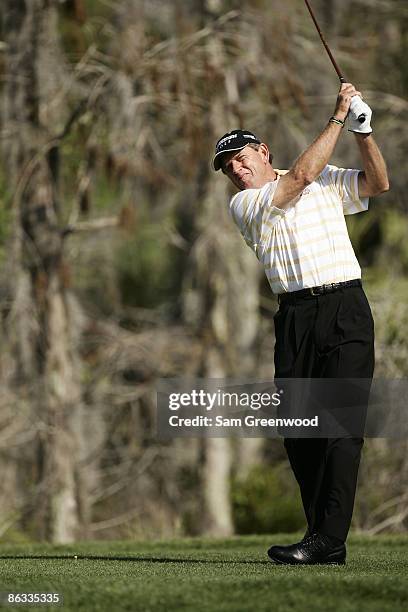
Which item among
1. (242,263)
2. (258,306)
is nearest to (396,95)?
(242,263)

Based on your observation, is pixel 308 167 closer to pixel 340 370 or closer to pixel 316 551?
pixel 340 370

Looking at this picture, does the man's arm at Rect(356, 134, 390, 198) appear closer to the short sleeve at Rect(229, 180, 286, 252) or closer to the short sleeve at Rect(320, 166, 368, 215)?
the short sleeve at Rect(320, 166, 368, 215)

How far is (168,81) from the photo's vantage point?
43.9ft

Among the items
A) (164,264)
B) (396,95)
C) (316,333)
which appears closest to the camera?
(316,333)

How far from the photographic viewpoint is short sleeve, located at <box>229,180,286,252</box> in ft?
19.4

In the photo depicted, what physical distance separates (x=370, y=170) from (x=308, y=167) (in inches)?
16.3

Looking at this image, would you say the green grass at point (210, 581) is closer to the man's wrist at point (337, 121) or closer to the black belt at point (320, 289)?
the black belt at point (320, 289)

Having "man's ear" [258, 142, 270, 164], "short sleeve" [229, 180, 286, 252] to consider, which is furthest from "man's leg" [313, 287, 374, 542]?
"man's ear" [258, 142, 270, 164]

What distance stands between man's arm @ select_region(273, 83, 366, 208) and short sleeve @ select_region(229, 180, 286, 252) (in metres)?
0.05

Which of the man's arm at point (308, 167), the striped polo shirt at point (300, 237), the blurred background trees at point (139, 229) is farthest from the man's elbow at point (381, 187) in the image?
the blurred background trees at point (139, 229)

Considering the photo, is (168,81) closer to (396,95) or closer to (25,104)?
(25,104)

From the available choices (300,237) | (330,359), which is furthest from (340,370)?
(300,237)

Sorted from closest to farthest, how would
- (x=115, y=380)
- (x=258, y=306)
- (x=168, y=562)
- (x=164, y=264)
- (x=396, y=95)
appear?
(x=168, y=562) → (x=115, y=380) → (x=396, y=95) → (x=258, y=306) → (x=164, y=264)

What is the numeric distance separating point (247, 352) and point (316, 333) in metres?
12.3
